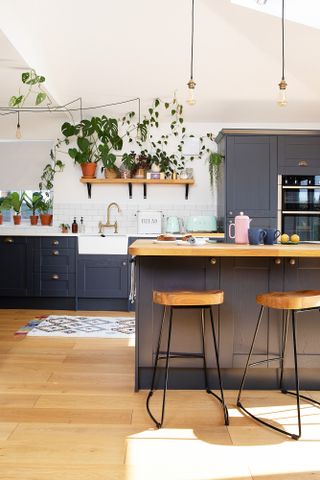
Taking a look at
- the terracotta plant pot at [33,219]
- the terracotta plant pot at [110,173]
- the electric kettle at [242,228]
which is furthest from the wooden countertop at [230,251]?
the terracotta plant pot at [33,219]

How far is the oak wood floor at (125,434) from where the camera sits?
2.11 metres

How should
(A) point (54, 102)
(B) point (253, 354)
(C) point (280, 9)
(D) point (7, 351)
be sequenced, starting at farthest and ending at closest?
(A) point (54, 102) < (C) point (280, 9) < (D) point (7, 351) < (B) point (253, 354)

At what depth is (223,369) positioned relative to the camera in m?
3.12

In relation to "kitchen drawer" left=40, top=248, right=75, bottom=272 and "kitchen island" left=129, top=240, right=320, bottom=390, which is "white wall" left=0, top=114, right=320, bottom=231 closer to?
"kitchen drawer" left=40, top=248, right=75, bottom=272

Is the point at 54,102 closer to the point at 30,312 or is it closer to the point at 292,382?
the point at 30,312

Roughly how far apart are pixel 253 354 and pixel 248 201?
2.83m

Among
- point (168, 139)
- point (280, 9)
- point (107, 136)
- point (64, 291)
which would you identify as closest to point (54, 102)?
point (107, 136)

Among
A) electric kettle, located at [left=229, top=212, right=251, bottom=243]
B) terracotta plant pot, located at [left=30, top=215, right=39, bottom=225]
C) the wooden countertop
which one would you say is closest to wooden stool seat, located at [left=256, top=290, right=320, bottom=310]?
the wooden countertop

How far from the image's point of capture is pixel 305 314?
308cm

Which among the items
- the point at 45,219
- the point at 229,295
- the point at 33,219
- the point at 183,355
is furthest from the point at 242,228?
the point at 33,219

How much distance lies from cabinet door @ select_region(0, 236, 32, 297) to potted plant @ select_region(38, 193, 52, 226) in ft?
2.09

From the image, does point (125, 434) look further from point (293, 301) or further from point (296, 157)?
point (296, 157)

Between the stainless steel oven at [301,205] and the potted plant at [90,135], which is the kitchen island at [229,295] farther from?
the potted plant at [90,135]

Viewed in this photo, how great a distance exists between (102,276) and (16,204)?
1.53m
